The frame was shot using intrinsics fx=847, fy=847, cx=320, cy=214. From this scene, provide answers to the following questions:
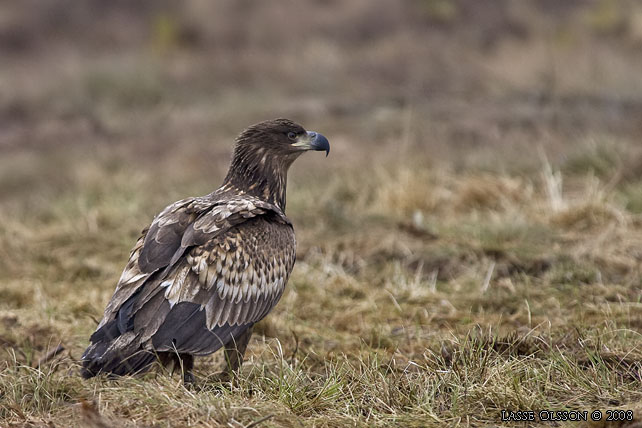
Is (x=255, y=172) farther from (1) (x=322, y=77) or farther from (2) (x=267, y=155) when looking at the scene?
(1) (x=322, y=77)

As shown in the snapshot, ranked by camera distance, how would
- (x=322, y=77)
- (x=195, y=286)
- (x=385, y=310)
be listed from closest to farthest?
(x=195, y=286) < (x=385, y=310) < (x=322, y=77)

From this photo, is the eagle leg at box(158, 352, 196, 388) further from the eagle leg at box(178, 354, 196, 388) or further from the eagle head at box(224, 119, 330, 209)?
the eagle head at box(224, 119, 330, 209)

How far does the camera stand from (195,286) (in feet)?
13.6

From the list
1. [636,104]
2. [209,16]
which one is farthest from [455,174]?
[209,16]

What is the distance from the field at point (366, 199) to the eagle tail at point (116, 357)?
0.12 m

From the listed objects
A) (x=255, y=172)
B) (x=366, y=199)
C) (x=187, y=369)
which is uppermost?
(x=255, y=172)

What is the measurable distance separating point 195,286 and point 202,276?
59 millimetres

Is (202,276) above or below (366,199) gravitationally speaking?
above

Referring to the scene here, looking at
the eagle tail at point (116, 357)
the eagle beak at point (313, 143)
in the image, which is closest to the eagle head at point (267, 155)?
the eagle beak at point (313, 143)

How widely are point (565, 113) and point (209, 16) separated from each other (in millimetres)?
12203

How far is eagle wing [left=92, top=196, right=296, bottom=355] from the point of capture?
3.99 m

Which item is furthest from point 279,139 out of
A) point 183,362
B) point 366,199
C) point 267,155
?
point 366,199

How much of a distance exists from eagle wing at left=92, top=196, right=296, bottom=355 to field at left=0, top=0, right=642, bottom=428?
0.25m

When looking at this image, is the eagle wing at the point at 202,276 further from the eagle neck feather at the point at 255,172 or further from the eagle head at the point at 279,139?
the eagle head at the point at 279,139
